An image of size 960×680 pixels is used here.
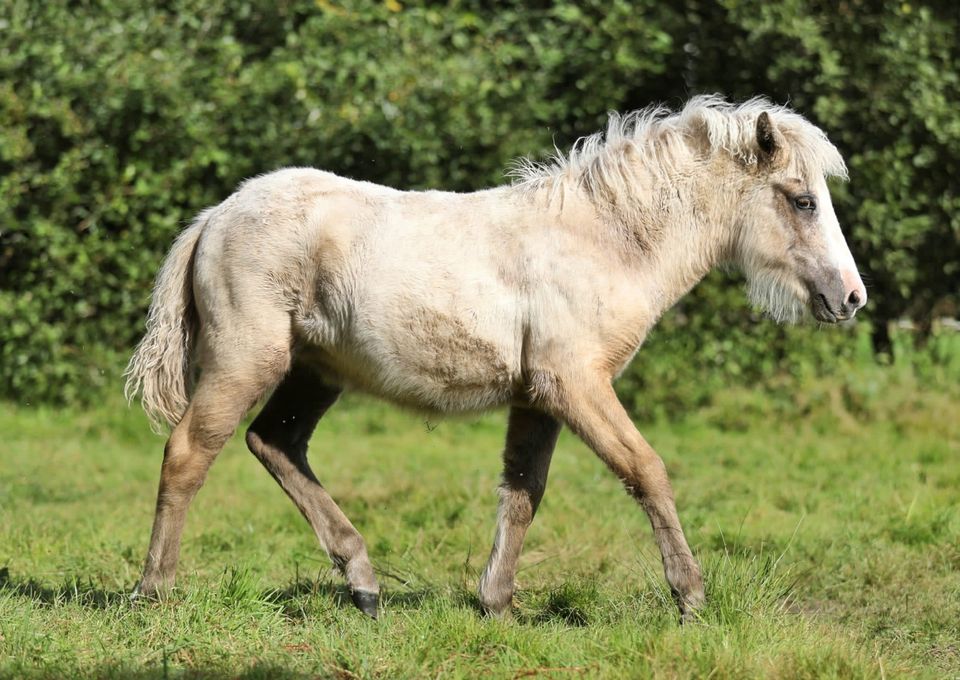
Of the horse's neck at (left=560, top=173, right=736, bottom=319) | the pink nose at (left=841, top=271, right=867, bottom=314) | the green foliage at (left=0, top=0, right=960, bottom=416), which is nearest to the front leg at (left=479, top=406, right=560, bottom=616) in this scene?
the horse's neck at (left=560, top=173, right=736, bottom=319)

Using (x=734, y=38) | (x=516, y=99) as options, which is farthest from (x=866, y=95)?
(x=516, y=99)

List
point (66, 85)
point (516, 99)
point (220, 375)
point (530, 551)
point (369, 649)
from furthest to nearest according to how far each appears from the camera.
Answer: point (516, 99) < point (66, 85) < point (530, 551) < point (220, 375) < point (369, 649)

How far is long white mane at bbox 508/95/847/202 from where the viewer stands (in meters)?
4.98

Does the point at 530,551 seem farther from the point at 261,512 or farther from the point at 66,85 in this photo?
the point at 66,85

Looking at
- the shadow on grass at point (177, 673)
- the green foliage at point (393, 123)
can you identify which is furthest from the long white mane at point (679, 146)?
the green foliage at point (393, 123)

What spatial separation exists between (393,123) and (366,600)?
5.36 metres

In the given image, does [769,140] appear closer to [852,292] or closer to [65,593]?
[852,292]

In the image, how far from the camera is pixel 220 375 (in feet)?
16.2

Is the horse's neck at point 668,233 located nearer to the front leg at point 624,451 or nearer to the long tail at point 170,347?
the front leg at point 624,451

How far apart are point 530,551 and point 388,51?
5203 millimetres

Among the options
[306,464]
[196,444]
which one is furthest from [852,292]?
[196,444]

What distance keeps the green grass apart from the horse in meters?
0.36

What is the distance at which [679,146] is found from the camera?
→ 5.05 metres

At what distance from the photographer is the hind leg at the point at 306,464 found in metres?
5.14
